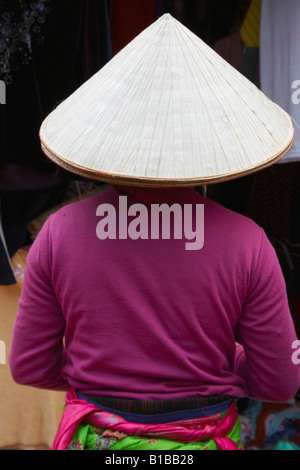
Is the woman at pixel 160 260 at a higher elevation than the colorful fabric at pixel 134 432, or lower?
higher

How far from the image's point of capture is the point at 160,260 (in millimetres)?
1229

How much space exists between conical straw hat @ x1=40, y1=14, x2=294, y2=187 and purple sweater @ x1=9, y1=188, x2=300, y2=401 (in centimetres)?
12

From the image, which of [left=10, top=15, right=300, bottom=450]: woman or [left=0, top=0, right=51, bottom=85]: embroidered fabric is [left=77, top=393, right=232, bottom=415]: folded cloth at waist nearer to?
[left=10, top=15, right=300, bottom=450]: woman

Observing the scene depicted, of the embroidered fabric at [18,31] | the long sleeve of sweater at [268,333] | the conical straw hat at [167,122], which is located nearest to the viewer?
the conical straw hat at [167,122]

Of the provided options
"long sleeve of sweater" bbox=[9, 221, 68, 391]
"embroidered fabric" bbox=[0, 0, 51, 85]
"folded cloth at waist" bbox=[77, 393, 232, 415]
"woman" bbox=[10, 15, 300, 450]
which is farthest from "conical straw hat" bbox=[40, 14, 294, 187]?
"embroidered fabric" bbox=[0, 0, 51, 85]

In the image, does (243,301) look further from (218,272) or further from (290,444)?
(290,444)

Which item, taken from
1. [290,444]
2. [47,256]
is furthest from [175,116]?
[290,444]

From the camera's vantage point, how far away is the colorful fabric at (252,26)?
2.03m

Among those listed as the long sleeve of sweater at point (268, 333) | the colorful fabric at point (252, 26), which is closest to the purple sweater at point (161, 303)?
the long sleeve of sweater at point (268, 333)

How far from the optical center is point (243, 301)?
1270mm

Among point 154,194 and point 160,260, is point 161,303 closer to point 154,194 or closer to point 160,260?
point 160,260

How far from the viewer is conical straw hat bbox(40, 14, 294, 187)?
113cm

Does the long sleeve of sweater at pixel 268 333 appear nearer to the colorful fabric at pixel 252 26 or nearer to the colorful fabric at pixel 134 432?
the colorful fabric at pixel 134 432

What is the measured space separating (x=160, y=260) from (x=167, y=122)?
29 cm
